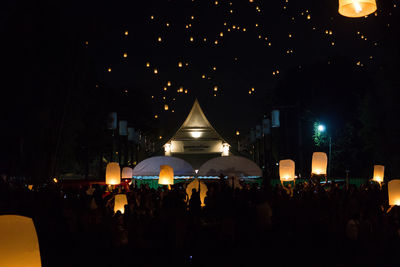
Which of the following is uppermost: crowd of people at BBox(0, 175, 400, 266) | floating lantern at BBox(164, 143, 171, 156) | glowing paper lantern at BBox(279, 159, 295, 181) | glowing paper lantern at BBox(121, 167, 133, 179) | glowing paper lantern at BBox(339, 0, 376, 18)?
glowing paper lantern at BBox(339, 0, 376, 18)

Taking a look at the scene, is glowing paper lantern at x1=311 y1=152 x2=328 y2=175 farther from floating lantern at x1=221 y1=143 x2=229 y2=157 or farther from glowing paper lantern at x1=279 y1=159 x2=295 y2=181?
floating lantern at x1=221 y1=143 x2=229 y2=157

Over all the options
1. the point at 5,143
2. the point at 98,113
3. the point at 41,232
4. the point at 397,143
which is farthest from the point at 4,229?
the point at 98,113

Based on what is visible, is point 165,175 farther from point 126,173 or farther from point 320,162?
point 320,162

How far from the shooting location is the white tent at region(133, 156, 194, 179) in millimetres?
21108

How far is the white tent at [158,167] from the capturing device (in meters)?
21.1

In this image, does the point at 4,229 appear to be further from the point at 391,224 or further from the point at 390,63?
the point at 390,63

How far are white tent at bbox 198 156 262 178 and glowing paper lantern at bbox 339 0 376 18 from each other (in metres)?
15.3

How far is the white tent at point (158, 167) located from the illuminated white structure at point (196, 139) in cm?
1295

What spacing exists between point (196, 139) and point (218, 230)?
26.5 meters

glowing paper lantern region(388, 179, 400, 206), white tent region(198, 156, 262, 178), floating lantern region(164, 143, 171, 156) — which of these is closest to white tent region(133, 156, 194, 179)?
white tent region(198, 156, 262, 178)

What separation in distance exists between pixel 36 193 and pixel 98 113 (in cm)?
2890

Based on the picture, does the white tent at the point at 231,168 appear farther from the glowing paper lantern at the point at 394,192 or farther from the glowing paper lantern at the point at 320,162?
the glowing paper lantern at the point at 394,192

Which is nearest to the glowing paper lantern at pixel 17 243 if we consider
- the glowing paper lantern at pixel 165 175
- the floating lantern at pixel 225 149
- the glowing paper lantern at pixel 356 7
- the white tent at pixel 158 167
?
the glowing paper lantern at pixel 356 7

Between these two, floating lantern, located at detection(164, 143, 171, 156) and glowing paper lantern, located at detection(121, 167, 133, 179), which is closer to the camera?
glowing paper lantern, located at detection(121, 167, 133, 179)
